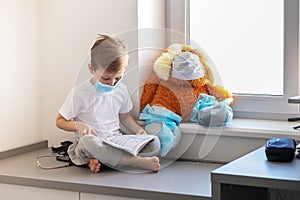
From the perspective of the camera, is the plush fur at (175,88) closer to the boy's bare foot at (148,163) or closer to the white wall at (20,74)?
the boy's bare foot at (148,163)

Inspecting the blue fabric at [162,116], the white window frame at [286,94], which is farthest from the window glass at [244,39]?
the blue fabric at [162,116]

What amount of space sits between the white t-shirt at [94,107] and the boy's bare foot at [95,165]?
0.45 feet

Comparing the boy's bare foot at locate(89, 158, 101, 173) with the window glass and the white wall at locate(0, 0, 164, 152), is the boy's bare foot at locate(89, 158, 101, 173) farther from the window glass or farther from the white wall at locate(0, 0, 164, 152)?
the window glass

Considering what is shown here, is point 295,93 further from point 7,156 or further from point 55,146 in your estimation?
point 7,156

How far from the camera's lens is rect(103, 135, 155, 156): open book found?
6.61 ft

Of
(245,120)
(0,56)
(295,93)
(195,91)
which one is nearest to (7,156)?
(0,56)

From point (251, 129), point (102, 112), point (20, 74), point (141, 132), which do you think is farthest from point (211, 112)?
point (20, 74)

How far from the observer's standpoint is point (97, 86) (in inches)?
82.1

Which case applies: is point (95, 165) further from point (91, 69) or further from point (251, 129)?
point (251, 129)

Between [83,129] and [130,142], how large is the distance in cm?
18

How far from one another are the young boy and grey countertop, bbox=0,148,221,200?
52 millimetres

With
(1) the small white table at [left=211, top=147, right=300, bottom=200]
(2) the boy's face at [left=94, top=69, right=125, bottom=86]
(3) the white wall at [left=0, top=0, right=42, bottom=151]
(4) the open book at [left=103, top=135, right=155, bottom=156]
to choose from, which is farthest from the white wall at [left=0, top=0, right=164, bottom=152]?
(1) the small white table at [left=211, top=147, right=300, bottom=200]

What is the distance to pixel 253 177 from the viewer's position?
1503 millimetres

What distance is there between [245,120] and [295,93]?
21cm
